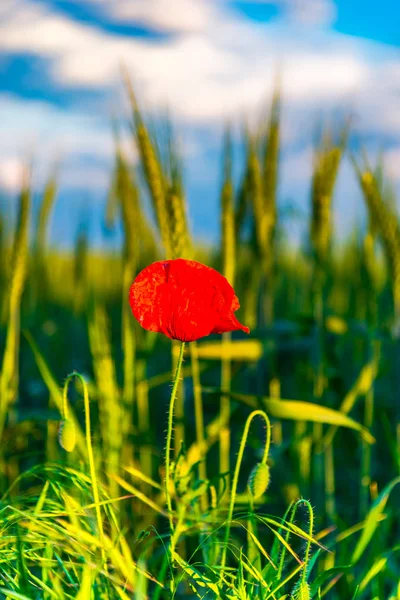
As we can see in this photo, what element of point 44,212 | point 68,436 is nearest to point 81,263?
point 44,212

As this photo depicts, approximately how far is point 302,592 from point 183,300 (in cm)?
42

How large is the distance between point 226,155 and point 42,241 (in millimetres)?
1410

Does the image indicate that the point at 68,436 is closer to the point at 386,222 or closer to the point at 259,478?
the point at 259,478

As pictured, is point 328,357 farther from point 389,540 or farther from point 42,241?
point 42,241

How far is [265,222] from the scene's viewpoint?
184 centimetres

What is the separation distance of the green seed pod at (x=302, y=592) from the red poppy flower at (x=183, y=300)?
35 cm

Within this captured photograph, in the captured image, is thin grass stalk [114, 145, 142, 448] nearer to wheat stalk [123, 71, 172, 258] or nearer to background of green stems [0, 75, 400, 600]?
background of green stems [0, 75, 400, 600]

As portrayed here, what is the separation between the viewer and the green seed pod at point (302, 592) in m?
0.96

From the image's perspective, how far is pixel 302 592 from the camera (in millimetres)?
958

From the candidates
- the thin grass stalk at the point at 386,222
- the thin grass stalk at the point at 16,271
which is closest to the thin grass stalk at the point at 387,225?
the thin grass stalk at the point at 386,222

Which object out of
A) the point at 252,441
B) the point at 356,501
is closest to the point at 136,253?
the point at 252,441

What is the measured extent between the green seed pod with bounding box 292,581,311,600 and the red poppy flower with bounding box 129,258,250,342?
0.35 meters

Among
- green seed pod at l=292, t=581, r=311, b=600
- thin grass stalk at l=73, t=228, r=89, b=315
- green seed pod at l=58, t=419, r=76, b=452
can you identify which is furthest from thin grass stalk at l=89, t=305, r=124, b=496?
thin grass stalk at l=73, t=228, r=89, b=315

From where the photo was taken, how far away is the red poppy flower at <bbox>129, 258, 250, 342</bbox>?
0.92 metres
